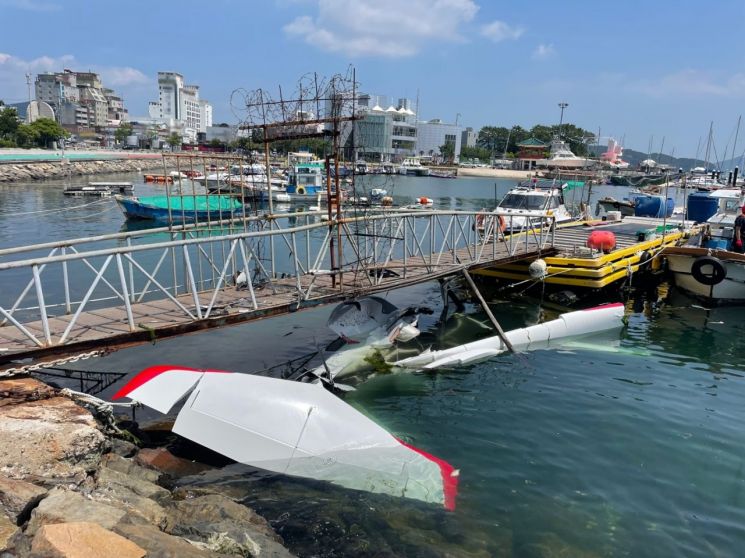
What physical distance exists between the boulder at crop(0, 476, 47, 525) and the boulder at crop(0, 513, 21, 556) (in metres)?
0.23

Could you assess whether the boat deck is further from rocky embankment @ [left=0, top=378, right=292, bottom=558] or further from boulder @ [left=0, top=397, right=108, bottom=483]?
boulder @ [left=0, top=397, right=108, bottom=483]

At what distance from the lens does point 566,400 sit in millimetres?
12492

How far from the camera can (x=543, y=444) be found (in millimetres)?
10555

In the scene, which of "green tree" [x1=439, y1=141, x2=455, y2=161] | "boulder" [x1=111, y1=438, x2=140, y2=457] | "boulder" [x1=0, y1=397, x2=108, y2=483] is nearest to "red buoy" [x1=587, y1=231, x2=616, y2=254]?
"boulder" [x1=111, y1=438, x2=140, y2=457]

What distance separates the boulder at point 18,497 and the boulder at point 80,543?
83 centimetres

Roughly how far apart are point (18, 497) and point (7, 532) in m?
0.92

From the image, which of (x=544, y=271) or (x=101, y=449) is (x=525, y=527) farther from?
(x=544, y=271)

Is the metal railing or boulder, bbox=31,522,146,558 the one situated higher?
the metal railing

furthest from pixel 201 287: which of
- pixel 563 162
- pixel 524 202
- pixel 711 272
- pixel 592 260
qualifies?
pixel 563 162

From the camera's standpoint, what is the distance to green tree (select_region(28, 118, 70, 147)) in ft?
375

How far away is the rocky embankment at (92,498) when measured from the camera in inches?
205

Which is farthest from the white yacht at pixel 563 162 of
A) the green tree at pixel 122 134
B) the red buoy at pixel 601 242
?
the green tree at pixel 122 134

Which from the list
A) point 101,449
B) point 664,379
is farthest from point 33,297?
point 664,379

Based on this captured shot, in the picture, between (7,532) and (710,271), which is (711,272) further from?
(7,532)
